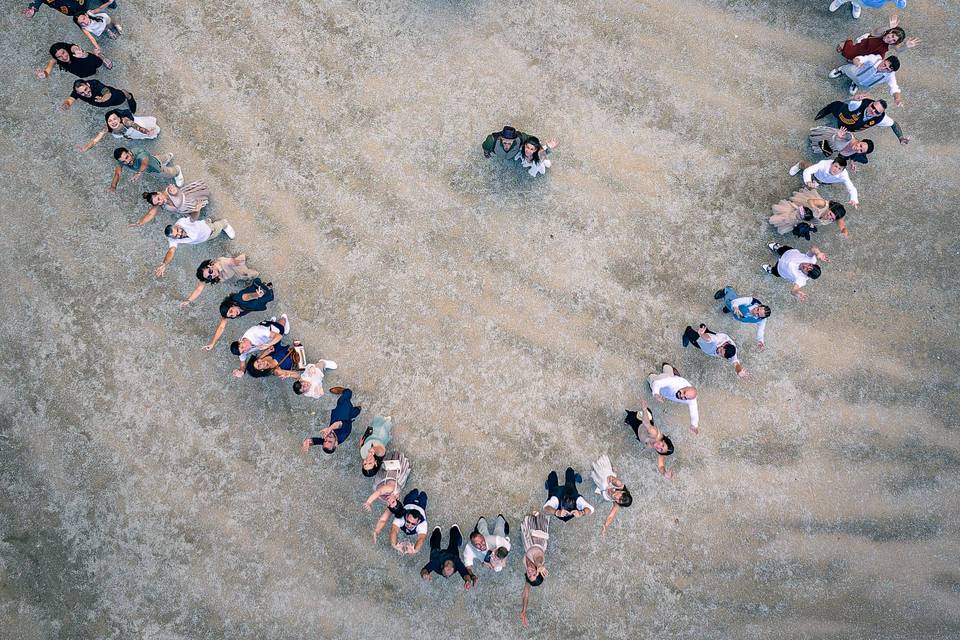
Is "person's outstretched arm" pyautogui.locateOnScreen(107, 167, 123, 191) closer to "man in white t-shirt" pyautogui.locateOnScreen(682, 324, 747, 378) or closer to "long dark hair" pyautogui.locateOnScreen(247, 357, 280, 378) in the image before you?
"long dark hair" pyautogui.locateOnScreen(247, 357, 280, 378)

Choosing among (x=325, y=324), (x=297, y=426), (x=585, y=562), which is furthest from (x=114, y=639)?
(x=585, y=562)

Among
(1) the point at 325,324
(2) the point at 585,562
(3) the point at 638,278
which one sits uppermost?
(3) the point at 638,278

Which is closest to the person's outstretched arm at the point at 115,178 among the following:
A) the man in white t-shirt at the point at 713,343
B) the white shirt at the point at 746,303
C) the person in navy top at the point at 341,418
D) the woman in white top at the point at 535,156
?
the person in navy top at the point at 341,418

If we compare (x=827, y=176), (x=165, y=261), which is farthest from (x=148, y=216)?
(x=827, y=176)

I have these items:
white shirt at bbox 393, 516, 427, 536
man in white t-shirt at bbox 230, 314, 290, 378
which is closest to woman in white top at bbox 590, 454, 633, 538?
white shirt at bbox 393, 516, 427, 536

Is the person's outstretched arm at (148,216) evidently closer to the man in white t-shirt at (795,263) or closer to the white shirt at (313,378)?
the white shirt at (313,378)

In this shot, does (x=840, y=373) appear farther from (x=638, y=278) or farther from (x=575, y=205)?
(x=575, y=205)
